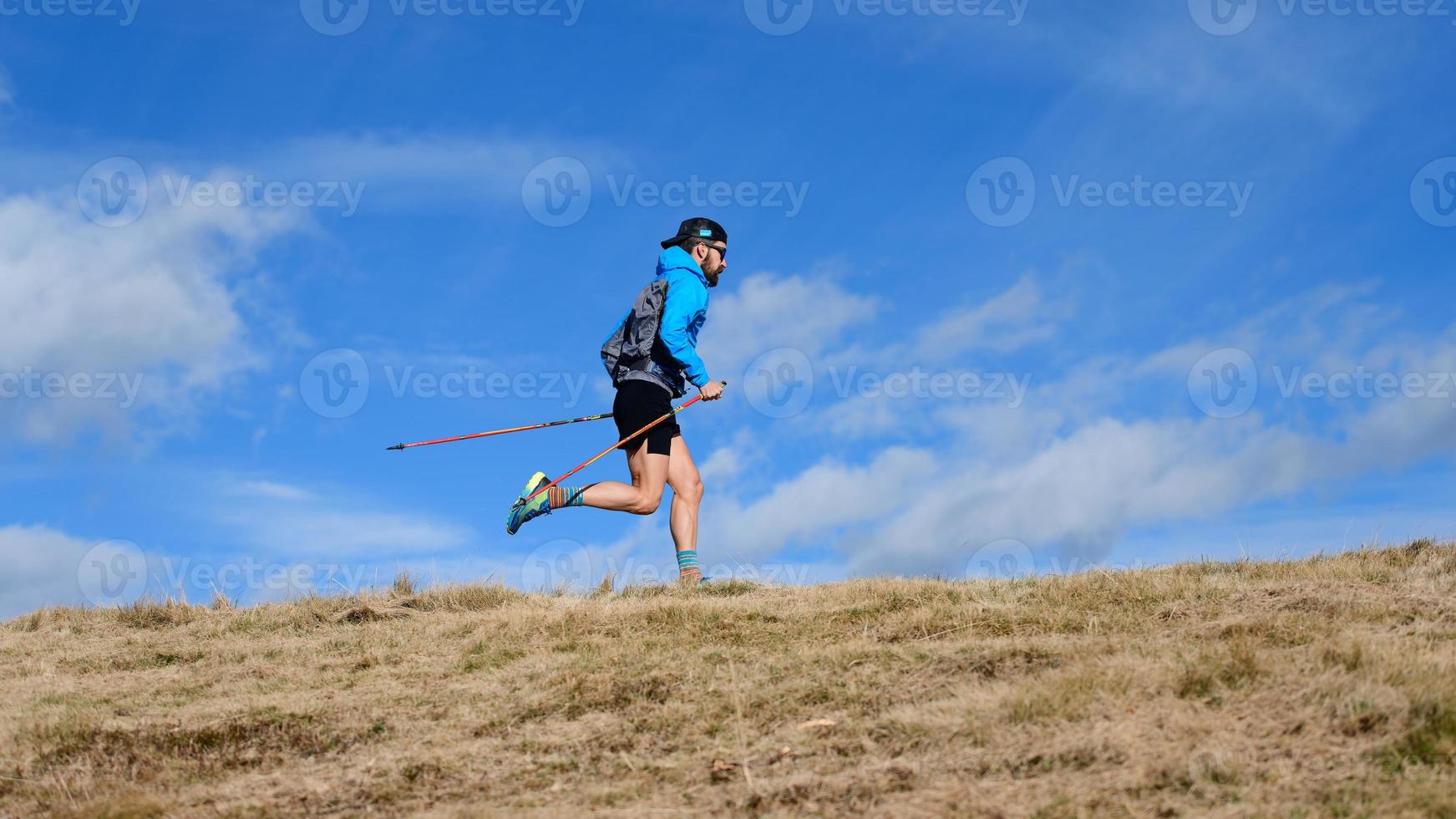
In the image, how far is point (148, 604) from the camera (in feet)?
35.7

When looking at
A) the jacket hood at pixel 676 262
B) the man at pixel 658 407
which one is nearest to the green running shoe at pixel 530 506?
the man at pixel 658 407

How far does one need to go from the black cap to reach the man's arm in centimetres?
63

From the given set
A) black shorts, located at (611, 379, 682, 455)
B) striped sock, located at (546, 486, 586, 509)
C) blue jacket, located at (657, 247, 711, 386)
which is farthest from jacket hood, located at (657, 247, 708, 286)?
striped sock, located at (546, 486, 586, 509)

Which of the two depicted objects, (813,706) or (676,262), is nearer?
(813,706)

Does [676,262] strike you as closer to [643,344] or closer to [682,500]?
[643,344]

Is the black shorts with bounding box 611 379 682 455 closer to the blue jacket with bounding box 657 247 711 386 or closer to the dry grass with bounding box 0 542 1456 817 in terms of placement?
the blue jacket with bounding box 657 247 711 386

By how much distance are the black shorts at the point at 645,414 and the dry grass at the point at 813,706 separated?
4.52 feet

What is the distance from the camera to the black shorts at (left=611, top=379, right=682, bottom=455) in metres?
9.95

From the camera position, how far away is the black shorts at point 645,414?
32.7 feet

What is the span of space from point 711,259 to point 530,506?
9.22 ft

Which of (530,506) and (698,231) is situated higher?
(698,231)

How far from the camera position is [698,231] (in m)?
10.5

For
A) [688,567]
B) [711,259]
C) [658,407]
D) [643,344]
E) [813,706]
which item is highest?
[711,259]

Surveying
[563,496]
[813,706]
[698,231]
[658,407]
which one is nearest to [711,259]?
[698,231]
